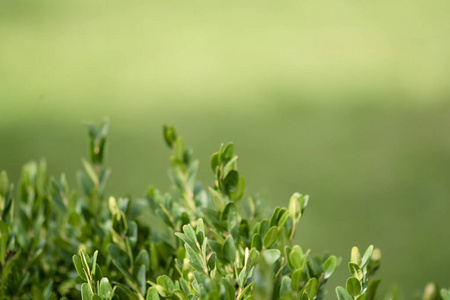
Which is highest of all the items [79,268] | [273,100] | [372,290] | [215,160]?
[215,160]

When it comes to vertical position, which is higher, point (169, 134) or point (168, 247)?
point (169, 134)

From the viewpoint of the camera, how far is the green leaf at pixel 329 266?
2.69ft

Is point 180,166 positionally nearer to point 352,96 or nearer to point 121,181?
point 121,181

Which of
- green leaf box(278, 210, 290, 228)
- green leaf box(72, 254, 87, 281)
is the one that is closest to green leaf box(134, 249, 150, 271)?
green leaf box(72, 254, 87, 281)

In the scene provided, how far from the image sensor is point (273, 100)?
4852mm

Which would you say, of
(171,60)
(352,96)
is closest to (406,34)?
(352,96)

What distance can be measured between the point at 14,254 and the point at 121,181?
3049mm

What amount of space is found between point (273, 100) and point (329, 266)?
4.08m

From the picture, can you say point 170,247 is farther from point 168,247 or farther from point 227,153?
point 227,153

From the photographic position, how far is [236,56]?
521 cm

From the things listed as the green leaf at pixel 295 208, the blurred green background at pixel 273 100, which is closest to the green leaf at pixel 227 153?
→ the green leaf at pixel 295 208

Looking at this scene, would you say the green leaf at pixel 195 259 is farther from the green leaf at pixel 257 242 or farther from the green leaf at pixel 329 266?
the green leaf at pixel 329 266

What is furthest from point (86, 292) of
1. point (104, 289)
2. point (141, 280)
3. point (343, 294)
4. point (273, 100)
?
point (273, 100)

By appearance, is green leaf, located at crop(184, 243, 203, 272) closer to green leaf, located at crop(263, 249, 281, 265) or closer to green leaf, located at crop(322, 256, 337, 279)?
green leaf, located at crop(263, 249, 281, 265)
